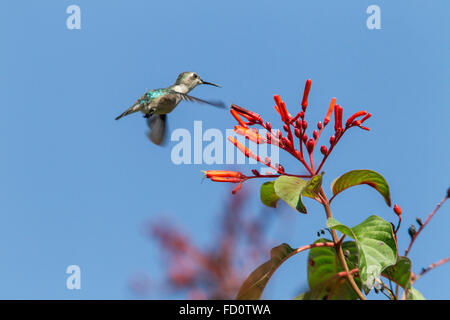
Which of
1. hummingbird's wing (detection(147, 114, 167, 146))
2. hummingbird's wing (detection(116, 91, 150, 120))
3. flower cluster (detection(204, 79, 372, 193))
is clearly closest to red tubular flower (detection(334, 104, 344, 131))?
flower cluster (detection(204, 79, 372, 193))

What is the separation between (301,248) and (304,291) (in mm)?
267

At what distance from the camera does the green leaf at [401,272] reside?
261cm

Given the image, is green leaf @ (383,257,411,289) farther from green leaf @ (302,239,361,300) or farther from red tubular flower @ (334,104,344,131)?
red tubular flower @ (334,104,344,131)

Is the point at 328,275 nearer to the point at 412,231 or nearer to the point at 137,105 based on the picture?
the point at 412,231

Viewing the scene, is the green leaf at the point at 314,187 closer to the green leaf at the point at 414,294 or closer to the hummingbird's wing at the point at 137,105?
the green leaf at the point at 414,294

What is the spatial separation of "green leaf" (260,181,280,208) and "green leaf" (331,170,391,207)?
1.07 feet

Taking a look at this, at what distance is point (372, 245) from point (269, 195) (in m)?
0.73

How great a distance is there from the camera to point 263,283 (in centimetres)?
306

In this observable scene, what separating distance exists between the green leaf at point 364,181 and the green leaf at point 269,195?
33 centimetres

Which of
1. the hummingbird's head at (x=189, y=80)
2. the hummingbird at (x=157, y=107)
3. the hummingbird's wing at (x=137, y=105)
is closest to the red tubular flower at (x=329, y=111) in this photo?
the hummingbird at (x=157, y=107)

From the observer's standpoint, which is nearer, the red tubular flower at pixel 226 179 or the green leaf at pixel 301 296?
the green leaf at pixel 301 296
